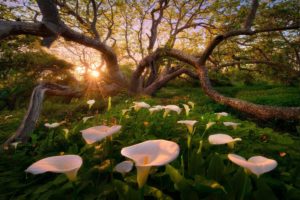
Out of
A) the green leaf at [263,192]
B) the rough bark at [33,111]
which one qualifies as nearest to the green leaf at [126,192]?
the green leaf at [263,192]

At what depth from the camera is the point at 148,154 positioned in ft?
3.61

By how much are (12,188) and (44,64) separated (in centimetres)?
918

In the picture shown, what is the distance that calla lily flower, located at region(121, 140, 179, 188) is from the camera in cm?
102

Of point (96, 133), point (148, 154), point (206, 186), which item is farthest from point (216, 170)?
point (96, 133)

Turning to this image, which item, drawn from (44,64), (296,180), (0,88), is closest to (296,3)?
(296,180)

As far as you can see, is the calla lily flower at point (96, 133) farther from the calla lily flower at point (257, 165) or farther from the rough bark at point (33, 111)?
the rough bark at point (33, 111)

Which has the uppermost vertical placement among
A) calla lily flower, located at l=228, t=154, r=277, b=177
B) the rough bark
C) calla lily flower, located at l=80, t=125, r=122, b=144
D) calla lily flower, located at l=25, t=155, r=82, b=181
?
calla lily flower, located at l=80, t=125, r=122, b=144

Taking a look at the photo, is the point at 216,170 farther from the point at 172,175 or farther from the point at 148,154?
the point at 148,154

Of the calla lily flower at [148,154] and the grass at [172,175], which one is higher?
the calla lily flower at [148,154]

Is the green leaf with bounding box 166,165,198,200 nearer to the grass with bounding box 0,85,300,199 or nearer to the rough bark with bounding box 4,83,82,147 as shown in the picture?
the grass with bounding box 0,85,300,199

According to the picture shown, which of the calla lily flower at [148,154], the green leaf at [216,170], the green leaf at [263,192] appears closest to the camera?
the calla lily flower at [148,154]

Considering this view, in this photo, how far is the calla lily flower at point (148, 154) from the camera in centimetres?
102

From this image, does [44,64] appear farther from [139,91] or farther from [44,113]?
[139,91]

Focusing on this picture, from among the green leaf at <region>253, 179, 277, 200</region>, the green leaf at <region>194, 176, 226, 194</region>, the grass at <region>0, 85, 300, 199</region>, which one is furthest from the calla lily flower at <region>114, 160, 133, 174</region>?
the green leaf at <region>253, 179, 277, 200</region>
